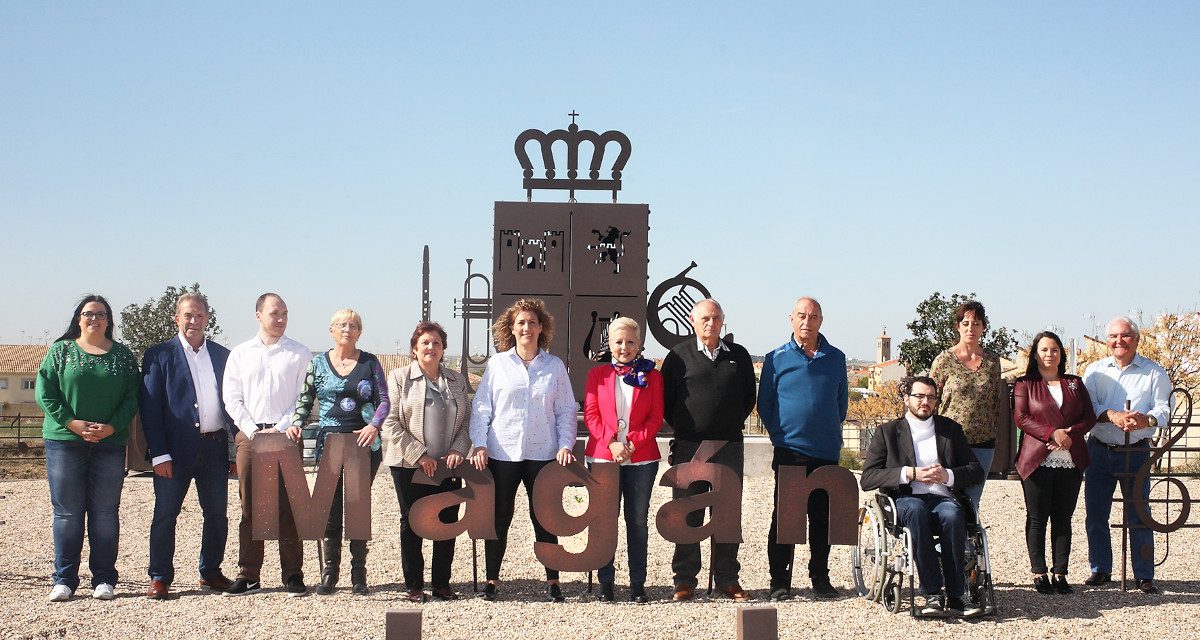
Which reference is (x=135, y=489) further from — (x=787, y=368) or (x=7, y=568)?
(x=787, y=368)

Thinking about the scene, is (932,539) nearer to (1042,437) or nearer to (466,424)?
(1042,437)

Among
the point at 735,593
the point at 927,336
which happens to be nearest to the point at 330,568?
the point at 735,593

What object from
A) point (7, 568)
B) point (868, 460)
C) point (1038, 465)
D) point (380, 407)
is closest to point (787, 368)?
point (868, 460)

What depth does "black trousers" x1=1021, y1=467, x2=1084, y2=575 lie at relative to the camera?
6754 mm

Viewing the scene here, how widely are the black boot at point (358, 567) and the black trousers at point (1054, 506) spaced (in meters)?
4.35

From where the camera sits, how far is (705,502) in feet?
21.3

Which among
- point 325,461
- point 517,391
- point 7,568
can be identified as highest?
point 517,391

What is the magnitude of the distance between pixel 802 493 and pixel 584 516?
54.6 inches

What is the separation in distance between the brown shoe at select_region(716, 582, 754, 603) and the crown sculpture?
6725 mm

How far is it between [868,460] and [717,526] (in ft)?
3.38

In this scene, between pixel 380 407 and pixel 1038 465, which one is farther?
pixel 1038 465

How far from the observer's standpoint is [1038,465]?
6738mm

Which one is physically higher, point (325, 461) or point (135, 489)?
point (325, 461)

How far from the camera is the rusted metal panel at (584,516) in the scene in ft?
20.7
